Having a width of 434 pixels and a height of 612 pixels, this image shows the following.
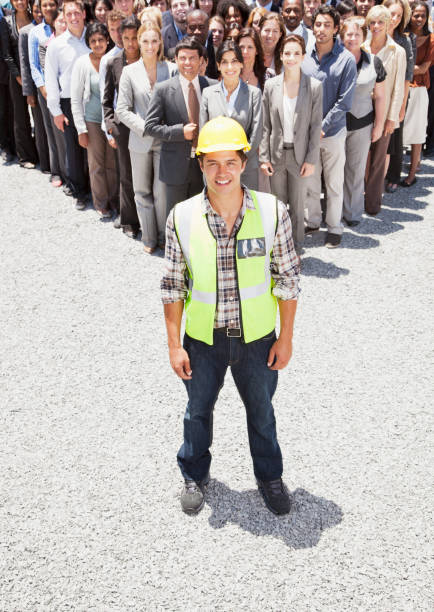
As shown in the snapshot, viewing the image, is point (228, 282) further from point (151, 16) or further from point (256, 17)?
point (256, 17)

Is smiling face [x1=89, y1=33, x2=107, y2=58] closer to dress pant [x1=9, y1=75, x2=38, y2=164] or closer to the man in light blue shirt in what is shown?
the man in light blue shirt

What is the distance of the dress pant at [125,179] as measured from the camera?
21.9 feet

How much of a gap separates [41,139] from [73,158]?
4.23 feet

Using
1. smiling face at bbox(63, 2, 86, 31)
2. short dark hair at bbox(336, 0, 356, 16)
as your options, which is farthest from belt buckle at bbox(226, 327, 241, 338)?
short dark hair at bbox(336, 0, 356, 16)

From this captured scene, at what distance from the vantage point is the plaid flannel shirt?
2.90 m

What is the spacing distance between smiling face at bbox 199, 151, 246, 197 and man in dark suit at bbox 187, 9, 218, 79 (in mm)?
4877

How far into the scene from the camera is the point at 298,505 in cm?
355

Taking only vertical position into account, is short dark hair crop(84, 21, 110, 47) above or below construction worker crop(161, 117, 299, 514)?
above

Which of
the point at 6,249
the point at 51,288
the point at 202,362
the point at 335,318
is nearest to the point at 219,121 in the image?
the point at 202,362

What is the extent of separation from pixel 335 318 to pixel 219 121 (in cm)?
300

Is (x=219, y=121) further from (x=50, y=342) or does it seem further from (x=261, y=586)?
(x=50, y=342)

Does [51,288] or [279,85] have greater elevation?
[279,85]

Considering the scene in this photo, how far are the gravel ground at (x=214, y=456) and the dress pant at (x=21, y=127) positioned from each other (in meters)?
3.57

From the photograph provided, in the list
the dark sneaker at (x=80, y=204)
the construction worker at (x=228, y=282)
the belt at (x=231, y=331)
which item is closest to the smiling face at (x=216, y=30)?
the dark sneaker at (x=80, y=204)
